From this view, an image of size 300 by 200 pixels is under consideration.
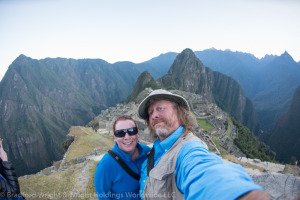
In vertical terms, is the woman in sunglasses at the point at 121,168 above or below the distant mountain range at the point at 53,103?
above

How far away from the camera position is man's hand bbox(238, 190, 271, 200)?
0.74 metres

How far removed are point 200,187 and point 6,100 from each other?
174597mm

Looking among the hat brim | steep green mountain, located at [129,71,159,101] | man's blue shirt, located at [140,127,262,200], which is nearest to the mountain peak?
steep green mountain, located at [129,71,159,101]

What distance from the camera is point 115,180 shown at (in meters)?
2.83

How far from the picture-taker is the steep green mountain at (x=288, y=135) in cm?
7857

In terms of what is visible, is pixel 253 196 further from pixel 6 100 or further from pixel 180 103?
pixel 6 100

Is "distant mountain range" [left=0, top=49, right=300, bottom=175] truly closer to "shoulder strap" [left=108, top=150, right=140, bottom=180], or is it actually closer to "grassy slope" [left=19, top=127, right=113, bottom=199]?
"grassy slope" [left=19, top=127, right=113, bottom=199]

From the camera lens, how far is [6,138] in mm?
102688

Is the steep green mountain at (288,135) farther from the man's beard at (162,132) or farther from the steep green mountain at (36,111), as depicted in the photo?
the steep green mountain at (36,111)

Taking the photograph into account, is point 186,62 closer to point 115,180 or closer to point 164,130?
point 164,130

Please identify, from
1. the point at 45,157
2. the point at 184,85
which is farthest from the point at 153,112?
the point at 184,85

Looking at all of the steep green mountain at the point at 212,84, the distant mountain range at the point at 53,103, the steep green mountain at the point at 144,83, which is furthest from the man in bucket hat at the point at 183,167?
the steep green mountain at the point at 212,84

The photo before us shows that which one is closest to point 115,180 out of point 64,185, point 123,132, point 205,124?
point 123,132

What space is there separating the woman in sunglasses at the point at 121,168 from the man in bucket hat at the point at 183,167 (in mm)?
381
